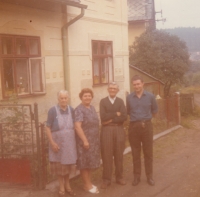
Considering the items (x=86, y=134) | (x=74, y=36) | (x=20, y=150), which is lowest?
(x=20, y=150)

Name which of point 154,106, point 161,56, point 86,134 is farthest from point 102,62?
point 161,56

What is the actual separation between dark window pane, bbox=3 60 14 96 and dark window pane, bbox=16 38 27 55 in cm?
43

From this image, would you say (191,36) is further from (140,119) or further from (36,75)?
(140,119)

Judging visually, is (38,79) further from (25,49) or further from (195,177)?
(195,177)

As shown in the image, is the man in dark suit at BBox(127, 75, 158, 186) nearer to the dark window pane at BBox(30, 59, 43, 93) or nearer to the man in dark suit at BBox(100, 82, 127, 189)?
the man in dark suit at BBox(100, 82, 127, 189)

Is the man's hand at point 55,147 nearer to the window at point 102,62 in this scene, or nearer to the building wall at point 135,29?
the window at point 102,62

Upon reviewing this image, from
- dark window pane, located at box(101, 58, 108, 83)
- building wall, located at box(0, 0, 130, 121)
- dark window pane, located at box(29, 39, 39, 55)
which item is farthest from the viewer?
dark window pane, located at box(101, 58, 108, 83)

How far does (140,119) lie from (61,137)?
1439mm

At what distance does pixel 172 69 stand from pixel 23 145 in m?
18.2

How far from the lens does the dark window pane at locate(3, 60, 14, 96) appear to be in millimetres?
8758

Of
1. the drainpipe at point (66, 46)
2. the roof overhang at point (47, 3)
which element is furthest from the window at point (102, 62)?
the roof overhang at point (47, 3)

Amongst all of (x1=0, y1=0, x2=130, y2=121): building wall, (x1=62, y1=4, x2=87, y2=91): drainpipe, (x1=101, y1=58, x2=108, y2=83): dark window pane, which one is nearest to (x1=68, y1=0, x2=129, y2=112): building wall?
(x1=0, y1=0, x2=130, y2=121): building wall

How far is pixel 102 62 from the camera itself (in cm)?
1291

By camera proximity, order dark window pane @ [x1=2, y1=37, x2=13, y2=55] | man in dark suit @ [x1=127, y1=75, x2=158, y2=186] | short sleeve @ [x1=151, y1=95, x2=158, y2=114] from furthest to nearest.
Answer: dark window pane @ [x1=2, y1=37, x2=13, y2=55] < short sleeve @ [x1=151, y1=95, x2=158, y2=114] < man in dark suit @ [x1=127, y1=75, x2=158, y2=186]
